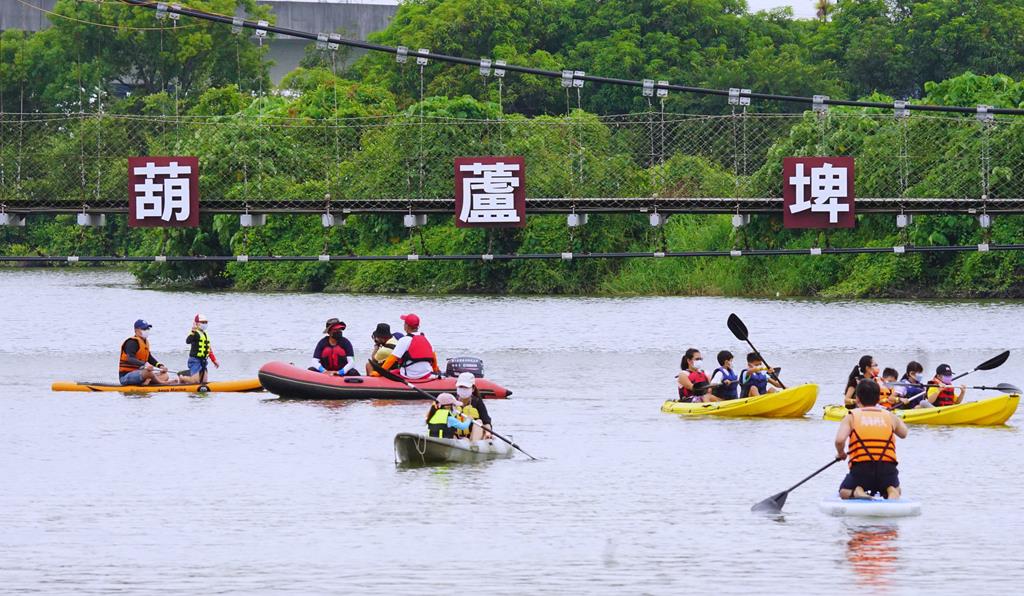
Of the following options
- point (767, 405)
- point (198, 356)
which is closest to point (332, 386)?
point (198, 356)

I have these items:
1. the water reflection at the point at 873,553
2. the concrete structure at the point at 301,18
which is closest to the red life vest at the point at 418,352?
the water reflection at the point at 873,553

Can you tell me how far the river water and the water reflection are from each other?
0.04m

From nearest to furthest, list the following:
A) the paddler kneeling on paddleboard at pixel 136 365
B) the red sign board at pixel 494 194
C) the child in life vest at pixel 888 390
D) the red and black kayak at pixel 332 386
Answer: the child in life vest at pixel 888 390
the red and black kayak at pixel 332 386
the paddler kneeling on paddleboard at pixel 136 365
the red sign board at pixel 494 194

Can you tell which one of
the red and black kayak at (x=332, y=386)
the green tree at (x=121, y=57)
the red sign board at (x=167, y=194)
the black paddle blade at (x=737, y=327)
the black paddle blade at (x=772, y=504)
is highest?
the green tree at (x=121, y=57)

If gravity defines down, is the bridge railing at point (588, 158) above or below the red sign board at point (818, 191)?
above

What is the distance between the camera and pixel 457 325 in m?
53.8

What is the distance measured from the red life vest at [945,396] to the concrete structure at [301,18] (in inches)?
3060

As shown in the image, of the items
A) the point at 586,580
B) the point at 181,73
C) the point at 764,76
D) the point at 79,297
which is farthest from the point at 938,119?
the point at 181,73

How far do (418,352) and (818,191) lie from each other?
49.2 feet

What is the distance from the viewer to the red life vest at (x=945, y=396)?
29.0 metres

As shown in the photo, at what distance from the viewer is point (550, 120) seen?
171ft

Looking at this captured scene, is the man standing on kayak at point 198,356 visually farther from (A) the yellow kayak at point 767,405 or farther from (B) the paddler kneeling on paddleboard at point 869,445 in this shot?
(B) the paddler kneeling on paddleboard at point 869,445

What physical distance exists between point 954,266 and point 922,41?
871 inches

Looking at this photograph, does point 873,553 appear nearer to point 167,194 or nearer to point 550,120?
point 167,194
